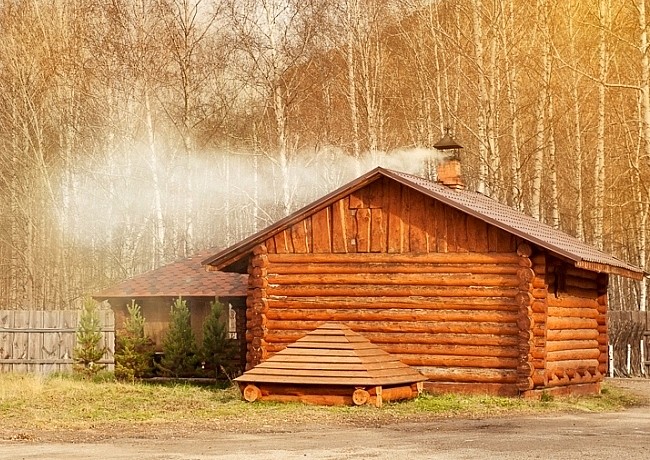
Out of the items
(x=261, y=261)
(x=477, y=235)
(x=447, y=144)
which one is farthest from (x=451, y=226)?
(x=261, y=261)

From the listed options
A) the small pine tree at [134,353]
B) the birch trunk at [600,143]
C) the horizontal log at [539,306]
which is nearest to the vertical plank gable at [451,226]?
the horizontal log at [539,306]

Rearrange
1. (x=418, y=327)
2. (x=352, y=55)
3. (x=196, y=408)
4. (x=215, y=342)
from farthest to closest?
1. (x=352, y=55)
2. (x=215, y=342)
3. (x=418, y=327)
4. (x=196, y=408)

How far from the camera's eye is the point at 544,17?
3475 centimetres

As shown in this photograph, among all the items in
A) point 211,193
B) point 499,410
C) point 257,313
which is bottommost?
point 499,410

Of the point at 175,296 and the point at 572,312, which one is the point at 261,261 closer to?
the point at 175,296

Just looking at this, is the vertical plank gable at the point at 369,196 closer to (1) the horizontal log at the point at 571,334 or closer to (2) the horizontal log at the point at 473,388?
(2) the horizontal log at the point at 473,388

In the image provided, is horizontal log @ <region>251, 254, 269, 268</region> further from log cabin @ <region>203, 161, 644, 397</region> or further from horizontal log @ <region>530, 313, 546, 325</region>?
horizontal log @ <region>530, 313, 546, 325</region>

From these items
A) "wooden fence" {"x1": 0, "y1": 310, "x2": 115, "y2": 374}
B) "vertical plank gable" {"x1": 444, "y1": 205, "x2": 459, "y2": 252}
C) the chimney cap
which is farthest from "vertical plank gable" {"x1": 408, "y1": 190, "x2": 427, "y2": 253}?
"wooden fence" {"x1": 0, "y1": 310, "x2": 115, "y2": 374}

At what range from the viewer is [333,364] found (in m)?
23.2

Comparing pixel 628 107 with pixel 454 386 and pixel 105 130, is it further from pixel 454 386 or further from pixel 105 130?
pixel 454 386

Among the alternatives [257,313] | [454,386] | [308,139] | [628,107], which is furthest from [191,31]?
[454,386]

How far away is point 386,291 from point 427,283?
893 millimetres

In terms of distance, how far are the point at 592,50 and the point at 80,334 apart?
21.8 metres

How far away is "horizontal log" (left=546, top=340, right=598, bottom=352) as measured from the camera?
2514cm
